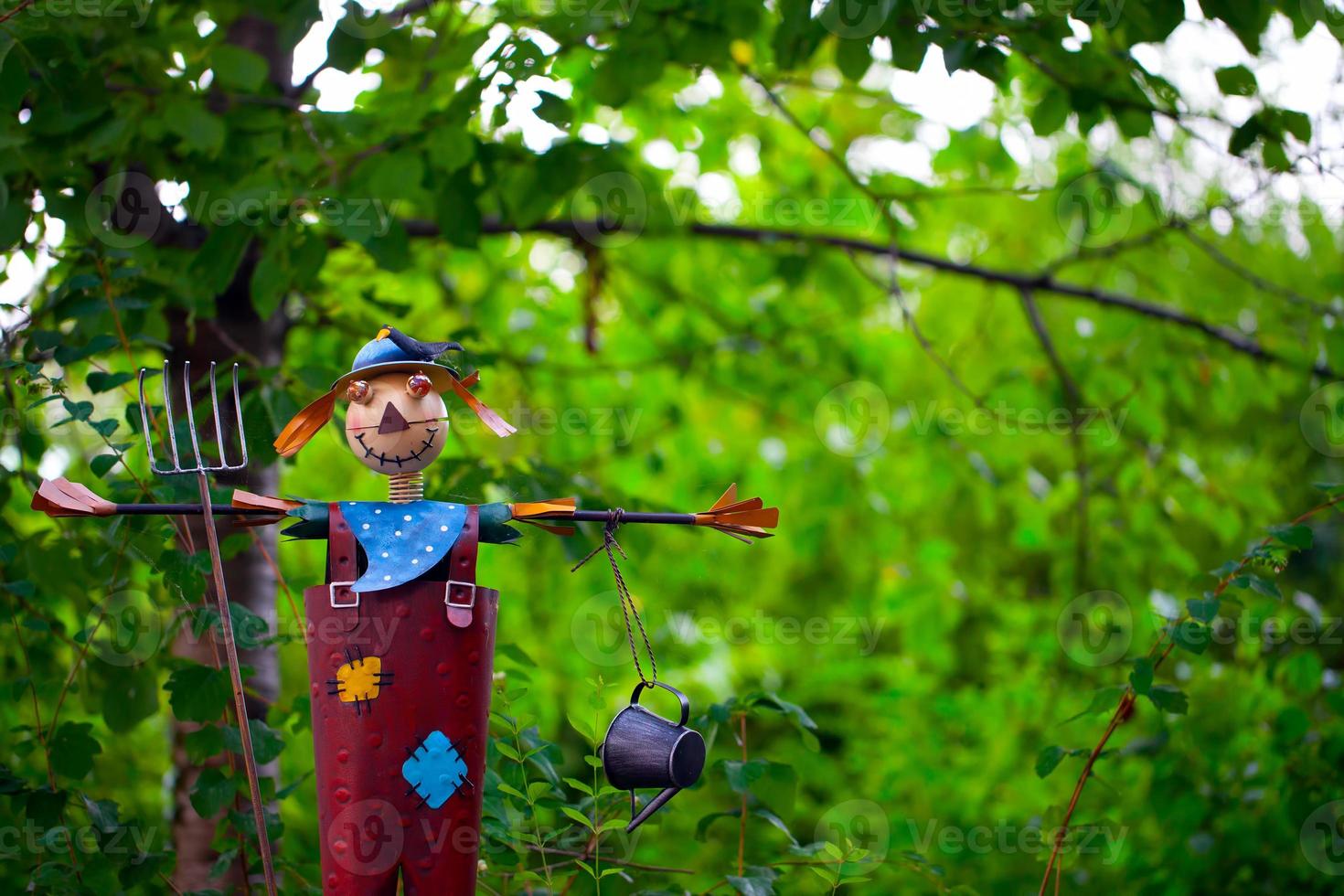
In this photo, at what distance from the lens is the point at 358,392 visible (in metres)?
1.68

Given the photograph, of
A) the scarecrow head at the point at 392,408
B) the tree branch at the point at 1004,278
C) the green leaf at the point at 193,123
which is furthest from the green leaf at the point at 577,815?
the tree branch at the point at 1004,278

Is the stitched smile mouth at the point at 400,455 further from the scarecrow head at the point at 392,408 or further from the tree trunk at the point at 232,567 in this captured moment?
the tree trunk at the point at 232,567

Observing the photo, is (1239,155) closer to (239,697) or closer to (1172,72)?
(1172,72)

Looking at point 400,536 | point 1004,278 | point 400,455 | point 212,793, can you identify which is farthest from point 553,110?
point 1004,278

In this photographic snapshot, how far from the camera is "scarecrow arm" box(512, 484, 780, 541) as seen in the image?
1.67 metres

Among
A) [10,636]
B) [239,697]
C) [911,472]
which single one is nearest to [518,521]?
[239,697]

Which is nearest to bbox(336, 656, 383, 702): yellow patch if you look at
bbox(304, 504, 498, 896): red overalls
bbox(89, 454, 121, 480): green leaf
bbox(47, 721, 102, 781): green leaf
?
bbox(304, 504, 498, 896): red overalls

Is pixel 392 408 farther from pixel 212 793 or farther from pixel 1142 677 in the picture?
pixel 1142 677

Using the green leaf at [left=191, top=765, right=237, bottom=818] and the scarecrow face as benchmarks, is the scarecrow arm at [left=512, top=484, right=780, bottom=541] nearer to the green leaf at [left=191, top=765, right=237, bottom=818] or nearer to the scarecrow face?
the scarecrow face

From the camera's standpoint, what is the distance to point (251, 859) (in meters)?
2.35

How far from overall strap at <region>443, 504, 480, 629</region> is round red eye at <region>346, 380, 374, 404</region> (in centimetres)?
25

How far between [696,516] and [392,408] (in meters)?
0.49

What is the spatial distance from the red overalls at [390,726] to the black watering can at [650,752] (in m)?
0.21

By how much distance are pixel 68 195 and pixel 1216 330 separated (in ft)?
10.8
